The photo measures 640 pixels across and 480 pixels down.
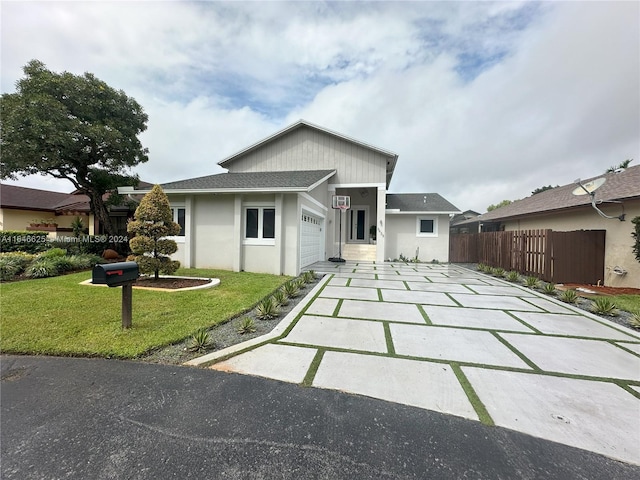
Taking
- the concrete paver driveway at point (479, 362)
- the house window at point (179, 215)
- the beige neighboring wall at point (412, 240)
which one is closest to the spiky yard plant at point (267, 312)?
the concrete paver driveway at point (479, 362)

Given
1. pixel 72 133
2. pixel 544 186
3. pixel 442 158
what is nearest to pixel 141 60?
pixel 72 133

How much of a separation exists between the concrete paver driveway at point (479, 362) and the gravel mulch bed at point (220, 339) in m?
0.22

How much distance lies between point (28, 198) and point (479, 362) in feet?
97.9

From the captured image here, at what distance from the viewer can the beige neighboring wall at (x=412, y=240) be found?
52.4 feet

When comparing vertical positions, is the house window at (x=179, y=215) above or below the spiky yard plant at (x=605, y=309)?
above

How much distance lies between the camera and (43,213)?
18703 millimetres

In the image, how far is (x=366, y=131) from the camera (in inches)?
777

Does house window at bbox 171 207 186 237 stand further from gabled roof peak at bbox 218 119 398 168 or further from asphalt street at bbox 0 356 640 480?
asphalt street at bbox 0 356 640 480

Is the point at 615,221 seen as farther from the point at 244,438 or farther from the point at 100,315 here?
the point at 100,315

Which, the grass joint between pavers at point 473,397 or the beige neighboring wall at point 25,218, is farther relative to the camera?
the beige neighboring wall at point 25,218

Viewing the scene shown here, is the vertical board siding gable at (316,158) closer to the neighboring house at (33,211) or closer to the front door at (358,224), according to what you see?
the front door at (358,224)

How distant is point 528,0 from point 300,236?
9.95m

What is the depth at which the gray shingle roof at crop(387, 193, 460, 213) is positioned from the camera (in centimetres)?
1568

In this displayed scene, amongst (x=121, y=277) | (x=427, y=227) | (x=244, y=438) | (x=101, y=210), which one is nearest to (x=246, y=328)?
(x=121, y=277)
